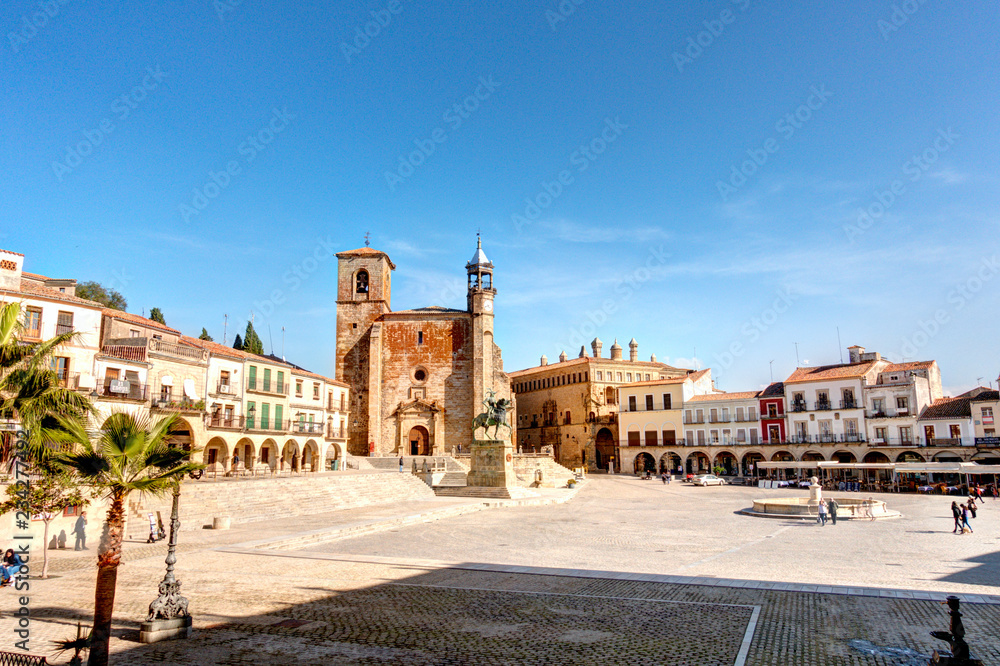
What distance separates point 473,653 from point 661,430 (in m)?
51.8

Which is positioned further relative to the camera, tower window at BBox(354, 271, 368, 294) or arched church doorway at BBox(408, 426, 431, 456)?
tower window at BBox(354, 271, 368, 294)

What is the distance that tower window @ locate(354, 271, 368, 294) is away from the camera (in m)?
56.8

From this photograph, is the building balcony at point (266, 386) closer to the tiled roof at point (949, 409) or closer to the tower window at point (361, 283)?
the tower window at point (361, 283)

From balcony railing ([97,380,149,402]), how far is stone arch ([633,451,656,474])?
43076mm

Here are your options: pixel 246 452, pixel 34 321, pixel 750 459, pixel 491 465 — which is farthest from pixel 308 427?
pixel 750 459

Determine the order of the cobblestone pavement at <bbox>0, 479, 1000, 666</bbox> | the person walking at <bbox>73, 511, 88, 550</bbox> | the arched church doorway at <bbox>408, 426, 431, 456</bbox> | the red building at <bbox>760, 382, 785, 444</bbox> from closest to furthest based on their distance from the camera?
the cobblestone pavement at <bbox>0, 479, 1000, 666</bbox>, the person walking at <bbox>73, 511, 88, 550</bbox>, the red building at <bbox>760, 382, 785, 444</bbox>, the arched church doorway at <bbox>408, 426, 431, 456</bbox>

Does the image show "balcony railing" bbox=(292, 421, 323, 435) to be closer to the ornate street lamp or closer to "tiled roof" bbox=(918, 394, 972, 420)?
the ornate street lamp

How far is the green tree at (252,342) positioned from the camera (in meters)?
58.9

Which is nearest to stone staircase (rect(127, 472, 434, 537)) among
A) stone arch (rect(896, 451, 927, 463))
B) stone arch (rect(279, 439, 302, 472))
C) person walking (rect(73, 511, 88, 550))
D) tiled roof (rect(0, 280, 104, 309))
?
person walking (rect(73, 511, 88, 550))

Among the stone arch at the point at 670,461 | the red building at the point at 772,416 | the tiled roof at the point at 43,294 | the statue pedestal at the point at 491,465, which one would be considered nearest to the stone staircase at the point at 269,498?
the statue pedestal at the point at 491,465

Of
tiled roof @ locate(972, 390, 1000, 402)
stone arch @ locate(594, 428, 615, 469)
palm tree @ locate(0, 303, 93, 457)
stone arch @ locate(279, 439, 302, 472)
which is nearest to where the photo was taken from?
palm tree @ locate(0, 303, 93, 457)

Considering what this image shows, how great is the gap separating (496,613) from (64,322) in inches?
974

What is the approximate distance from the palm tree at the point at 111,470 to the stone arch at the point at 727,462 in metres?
51.1

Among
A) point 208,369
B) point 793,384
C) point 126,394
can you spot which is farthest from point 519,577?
point 793,384
